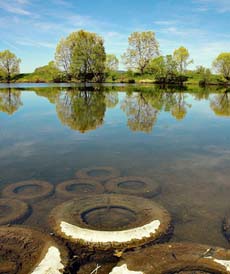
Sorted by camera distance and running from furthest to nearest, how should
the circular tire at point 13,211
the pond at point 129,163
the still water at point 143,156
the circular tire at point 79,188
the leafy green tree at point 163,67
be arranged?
the leafy green tree at point 163,67 < the circular tire at point 79,188 < the still water at point 143,156 < the pond at point 129,163 < the circular tire at point 13,211

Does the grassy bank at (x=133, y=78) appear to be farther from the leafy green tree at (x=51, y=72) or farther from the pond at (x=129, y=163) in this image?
the pond at (x=129, y=163)

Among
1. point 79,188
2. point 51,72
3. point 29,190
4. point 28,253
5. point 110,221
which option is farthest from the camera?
point 51,72

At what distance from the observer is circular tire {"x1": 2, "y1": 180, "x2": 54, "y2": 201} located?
24.1 ft

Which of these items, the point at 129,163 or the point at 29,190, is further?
the point at 129,163

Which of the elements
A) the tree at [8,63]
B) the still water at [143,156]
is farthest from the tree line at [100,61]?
the still water at [143,156]

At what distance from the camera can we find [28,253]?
5.00m

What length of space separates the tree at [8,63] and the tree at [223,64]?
2778 inches

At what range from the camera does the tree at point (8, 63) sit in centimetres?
Answer: 9881

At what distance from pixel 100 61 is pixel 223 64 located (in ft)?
142

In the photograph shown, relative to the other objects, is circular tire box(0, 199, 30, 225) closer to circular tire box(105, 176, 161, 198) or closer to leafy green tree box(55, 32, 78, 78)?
circular tire box(105, 176, 161, 198)

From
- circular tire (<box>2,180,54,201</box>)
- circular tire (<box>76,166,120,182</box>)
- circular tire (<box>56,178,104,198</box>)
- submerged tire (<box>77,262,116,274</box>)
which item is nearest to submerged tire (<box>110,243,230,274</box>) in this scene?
submerged tire (<box>77,262,116,274</box>)

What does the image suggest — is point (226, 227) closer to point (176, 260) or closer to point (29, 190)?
point (176, 260)

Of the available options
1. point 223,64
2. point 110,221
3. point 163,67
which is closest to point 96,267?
point 110,221

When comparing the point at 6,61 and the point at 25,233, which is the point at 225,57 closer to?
the point at 6,61
